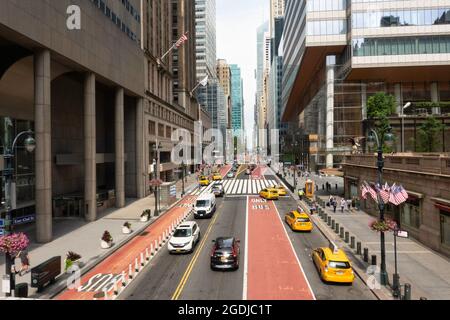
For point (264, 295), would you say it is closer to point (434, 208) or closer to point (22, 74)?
point (434, 208)

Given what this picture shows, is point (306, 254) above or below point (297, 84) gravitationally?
below

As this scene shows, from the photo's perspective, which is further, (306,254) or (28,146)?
(306,254)

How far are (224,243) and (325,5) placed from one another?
6903cm

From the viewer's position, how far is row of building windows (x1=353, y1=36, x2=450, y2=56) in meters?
65.7

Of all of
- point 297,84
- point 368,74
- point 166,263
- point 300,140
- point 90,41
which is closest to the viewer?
point 166,263

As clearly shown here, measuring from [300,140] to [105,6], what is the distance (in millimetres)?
86924

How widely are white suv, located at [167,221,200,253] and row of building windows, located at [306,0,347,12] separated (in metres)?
65.4

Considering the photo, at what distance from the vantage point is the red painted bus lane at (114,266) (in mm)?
16453

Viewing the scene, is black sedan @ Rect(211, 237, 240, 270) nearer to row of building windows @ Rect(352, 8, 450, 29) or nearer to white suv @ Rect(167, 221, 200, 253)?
white suv @ Rect(167, 221, 200, 253)

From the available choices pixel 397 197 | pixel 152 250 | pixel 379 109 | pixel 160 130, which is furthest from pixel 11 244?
pixel 379 109

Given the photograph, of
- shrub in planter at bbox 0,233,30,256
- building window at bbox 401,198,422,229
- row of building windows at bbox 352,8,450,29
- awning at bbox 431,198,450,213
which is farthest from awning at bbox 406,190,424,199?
row of building windows at bbox 352,8,450,29


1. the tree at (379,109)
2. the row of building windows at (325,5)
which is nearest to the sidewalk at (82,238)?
the tree at (379,109)

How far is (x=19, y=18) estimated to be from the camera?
22547 millimetres
